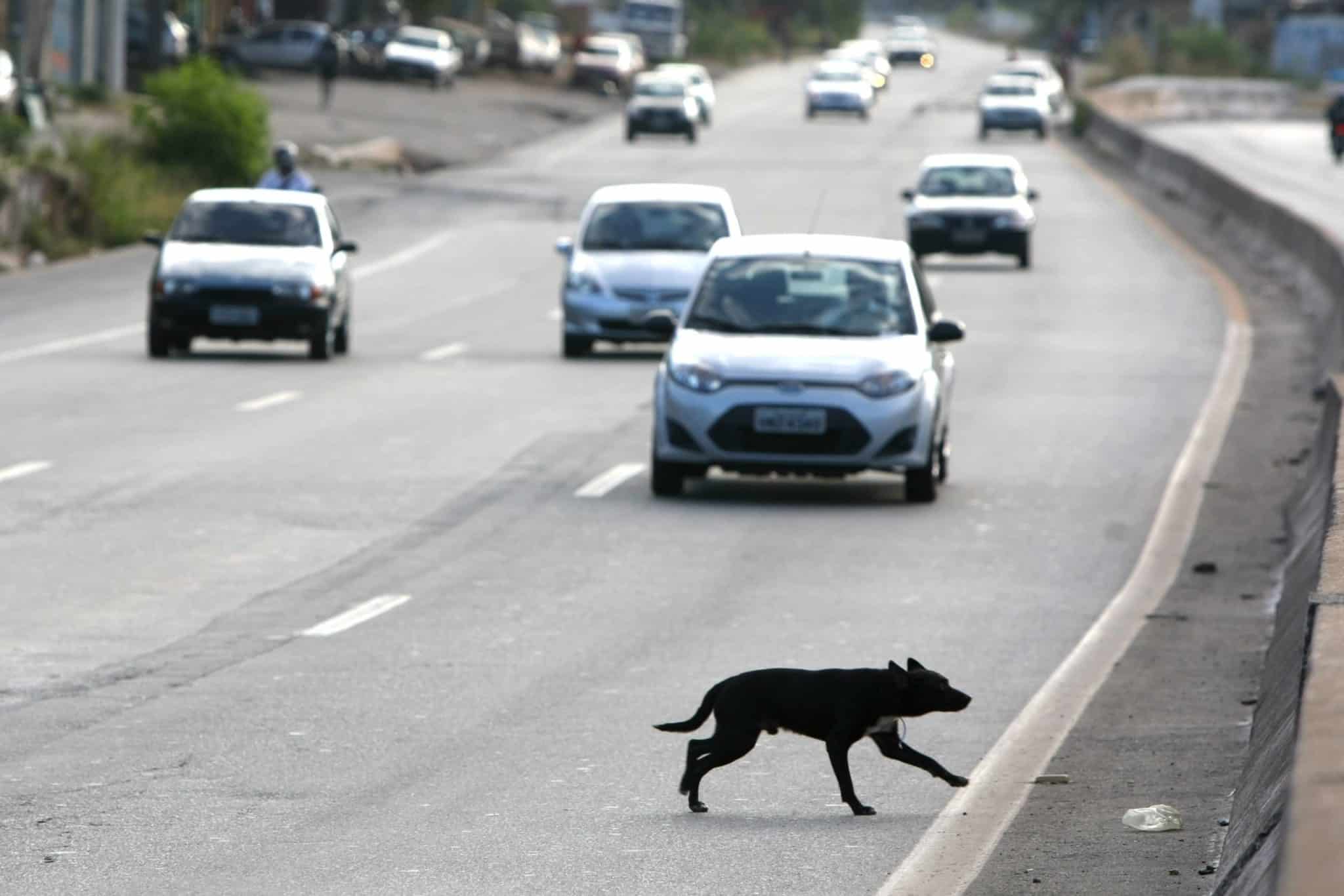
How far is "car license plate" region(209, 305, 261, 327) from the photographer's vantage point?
26109 millimetres

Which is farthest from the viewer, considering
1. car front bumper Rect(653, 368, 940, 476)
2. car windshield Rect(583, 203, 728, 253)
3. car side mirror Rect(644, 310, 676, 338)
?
car windshield Rect(583, 203, 728, 253)

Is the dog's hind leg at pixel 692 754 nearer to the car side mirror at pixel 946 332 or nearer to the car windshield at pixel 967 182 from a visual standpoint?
the car side mirror at pixel 946 332

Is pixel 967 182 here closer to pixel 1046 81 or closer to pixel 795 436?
pixel 795 436

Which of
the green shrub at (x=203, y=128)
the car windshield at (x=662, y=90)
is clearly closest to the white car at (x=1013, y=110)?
the car windshield at (x=662, y=90)

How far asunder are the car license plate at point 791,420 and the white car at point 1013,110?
2501 inches

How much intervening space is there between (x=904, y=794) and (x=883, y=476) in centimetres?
998

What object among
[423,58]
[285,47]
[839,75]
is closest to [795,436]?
[285,47]

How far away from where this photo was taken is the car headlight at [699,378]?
1717 cm

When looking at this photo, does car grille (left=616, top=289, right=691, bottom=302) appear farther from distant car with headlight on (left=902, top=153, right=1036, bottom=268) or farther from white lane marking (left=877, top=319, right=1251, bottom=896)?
distant car with headlight on (left=902, top=153, right=1036, bottom=268)

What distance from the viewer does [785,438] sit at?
1720 cm

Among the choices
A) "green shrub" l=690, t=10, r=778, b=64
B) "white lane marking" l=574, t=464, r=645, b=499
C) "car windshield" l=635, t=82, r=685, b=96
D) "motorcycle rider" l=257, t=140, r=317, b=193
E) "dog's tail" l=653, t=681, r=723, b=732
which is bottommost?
"green shrub" l=690, t=10, r=778, b=64

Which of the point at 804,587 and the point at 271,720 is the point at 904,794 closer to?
the point at 271,720

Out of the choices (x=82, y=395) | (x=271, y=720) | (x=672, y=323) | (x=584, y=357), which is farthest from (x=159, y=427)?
(x=271, y=720)

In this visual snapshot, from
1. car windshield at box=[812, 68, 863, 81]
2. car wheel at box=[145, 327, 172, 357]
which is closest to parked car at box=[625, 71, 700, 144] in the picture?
car windshield at box=[812, 68, 863, 81]
